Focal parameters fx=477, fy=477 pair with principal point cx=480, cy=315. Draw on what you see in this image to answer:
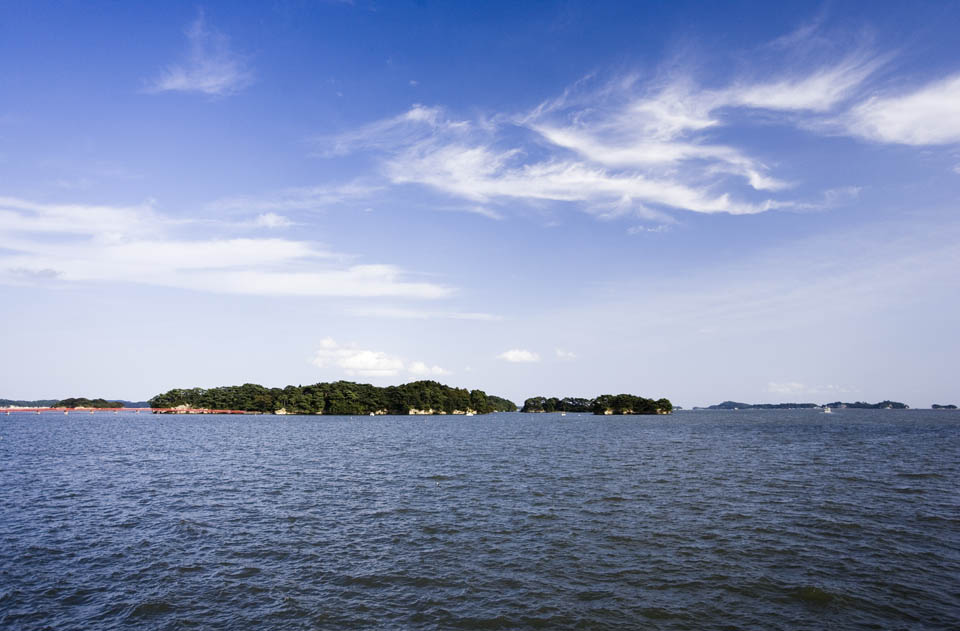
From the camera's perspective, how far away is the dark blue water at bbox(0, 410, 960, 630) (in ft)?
66.1

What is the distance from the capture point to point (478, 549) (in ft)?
92.6

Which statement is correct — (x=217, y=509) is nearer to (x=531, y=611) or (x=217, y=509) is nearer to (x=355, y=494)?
(x=355, y=494)

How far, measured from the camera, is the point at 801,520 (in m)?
35.1

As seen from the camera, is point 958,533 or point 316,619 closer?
point 316,619

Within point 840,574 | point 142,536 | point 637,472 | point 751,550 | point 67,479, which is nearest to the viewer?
point 840,574

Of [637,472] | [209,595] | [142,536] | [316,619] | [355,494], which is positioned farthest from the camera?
[637,472]

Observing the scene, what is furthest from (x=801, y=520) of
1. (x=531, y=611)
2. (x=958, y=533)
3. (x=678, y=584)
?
(x=531, y=611)

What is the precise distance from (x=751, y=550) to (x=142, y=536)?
37894 millimetres

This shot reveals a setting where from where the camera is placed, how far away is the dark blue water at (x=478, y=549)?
793 inches

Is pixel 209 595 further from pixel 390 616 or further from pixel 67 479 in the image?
pixel 67 479

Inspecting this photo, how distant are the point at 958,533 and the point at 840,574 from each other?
15525 mm

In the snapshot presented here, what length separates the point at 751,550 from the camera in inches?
1107

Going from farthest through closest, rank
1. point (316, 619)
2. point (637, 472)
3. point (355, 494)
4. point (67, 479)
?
point (637, 472) < point (67, 479) < point (355, 494) < point (316, 619)

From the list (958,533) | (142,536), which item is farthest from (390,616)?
(958,533)
